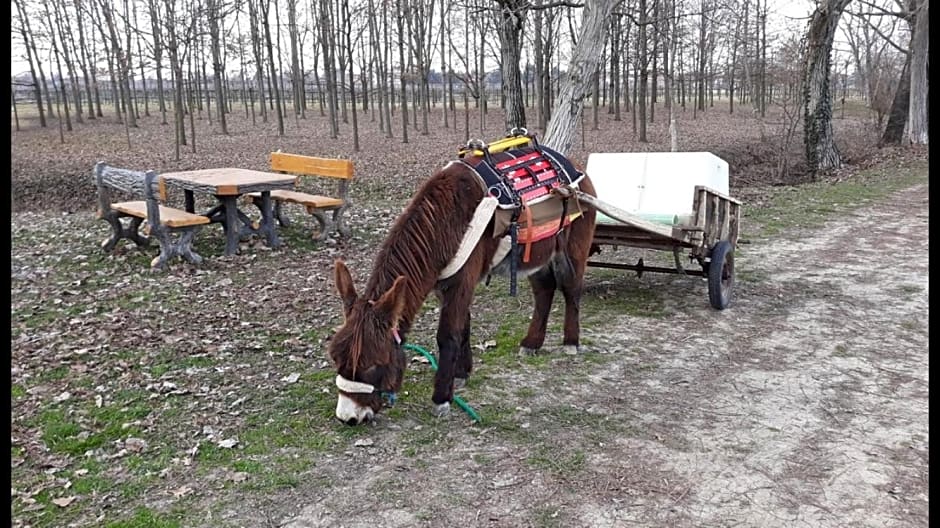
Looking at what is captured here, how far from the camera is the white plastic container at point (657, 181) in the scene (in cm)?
645

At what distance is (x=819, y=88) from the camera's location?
15953 mm

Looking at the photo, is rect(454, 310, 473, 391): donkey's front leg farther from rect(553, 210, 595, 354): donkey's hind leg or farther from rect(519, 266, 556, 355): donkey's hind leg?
rect(553, 210, 595, 354): donkey's hind leg

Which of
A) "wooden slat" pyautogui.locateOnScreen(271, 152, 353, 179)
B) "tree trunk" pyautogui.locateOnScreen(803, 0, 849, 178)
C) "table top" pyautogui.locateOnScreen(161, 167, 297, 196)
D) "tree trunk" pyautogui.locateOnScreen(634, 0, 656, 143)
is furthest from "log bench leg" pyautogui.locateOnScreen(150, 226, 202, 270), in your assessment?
"tree trunk" pyautogui.locateOnScreen(634, 0, 656, 143)

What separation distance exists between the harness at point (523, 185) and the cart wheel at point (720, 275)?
1.78 m

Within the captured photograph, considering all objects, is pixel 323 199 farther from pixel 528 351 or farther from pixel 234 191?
pixel 528 351

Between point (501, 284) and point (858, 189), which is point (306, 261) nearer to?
point (501, 284)

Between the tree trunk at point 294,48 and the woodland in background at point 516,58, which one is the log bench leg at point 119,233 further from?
the tree trunk at point 294,48

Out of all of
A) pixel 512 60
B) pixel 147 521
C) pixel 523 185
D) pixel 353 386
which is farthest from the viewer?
pixel 512 60

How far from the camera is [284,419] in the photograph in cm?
421

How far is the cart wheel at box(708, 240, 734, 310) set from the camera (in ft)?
20.4

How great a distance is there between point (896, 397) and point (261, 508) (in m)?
3.98

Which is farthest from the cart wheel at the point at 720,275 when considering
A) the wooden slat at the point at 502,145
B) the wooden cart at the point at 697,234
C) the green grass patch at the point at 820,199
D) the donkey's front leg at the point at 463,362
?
the green grass patch at the point at 820,199

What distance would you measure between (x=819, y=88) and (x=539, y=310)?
13.7 meters

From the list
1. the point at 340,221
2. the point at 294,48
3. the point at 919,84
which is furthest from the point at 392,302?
the point at 294,48
